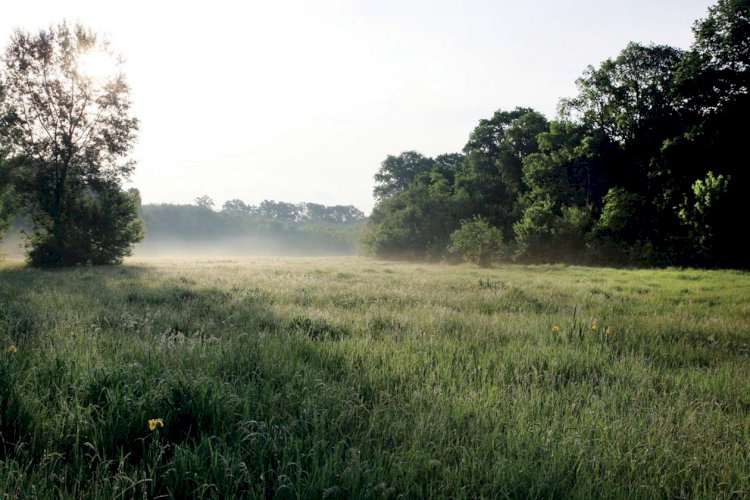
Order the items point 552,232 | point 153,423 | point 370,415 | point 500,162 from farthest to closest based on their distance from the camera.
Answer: point 500,162
point 552,232
point 370,415
point 153,423

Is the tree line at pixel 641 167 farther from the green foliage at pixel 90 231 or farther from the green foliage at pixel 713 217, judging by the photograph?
the green foliage at pixel 90 231

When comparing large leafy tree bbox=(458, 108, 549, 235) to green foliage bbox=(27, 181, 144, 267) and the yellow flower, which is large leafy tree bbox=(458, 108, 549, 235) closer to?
green foliage bbox=(27, 181, 144, 267)

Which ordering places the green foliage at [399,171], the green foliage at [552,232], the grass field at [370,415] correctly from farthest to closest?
the green foliage at [399,171] < the green foliage at [552,232] < the grass field at [370,415]

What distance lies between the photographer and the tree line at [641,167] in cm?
2673

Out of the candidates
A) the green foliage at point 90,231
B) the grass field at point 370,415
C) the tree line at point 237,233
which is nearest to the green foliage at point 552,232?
the grass field at point 370,415

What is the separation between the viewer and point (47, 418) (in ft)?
8.75

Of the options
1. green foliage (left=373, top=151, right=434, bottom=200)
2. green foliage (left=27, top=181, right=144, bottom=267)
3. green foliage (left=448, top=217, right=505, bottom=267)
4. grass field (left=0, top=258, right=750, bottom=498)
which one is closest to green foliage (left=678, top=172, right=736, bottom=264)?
green foliage (left=448, top=217, right=505, bottom=267)

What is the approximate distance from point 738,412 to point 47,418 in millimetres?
5404

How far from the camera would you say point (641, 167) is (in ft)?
107

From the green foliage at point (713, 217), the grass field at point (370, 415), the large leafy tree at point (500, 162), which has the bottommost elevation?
the grass field at point (370, 415)

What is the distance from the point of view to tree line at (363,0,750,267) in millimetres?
26734

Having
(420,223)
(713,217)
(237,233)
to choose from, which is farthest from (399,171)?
(237,233)

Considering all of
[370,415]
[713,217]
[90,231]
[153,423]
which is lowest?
[370,415]

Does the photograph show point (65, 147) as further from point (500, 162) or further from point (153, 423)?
point (500, 162)
